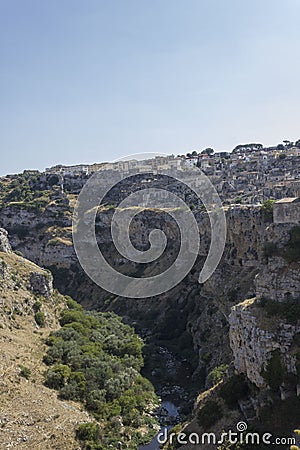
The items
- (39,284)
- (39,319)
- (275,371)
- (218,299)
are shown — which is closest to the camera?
(275,371)

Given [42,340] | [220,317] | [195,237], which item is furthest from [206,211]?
[42,340]

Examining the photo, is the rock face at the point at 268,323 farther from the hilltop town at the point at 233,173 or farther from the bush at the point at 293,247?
the hilltop town at the point at 233,173

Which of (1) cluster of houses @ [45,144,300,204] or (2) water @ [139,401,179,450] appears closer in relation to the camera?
(2) water @ [139,401,179,450]

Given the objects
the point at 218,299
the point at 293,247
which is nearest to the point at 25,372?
the point at 293,247

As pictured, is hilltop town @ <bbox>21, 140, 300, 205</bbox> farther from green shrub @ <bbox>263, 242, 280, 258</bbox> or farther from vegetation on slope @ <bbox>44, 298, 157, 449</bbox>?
green shrub @ <bbox>263, 242, 280, 258</bbox>

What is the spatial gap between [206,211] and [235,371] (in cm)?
3436

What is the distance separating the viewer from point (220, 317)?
42.7 meters

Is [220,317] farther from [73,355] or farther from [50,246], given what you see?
[50,246]

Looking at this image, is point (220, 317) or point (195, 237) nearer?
point (220, 317)

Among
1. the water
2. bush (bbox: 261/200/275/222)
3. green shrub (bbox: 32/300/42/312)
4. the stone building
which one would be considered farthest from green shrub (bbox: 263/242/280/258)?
green shrub (bbox: 32/300/42/312)

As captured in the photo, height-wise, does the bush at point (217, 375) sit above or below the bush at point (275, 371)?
below

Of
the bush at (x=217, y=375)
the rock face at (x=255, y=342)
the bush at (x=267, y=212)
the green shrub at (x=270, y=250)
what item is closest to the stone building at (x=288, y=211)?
the green shrub at (x=270, y=250)

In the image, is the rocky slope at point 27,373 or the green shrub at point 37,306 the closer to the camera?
the rocky slope at point 27,373

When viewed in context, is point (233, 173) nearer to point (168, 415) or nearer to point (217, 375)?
point (168, 415)
